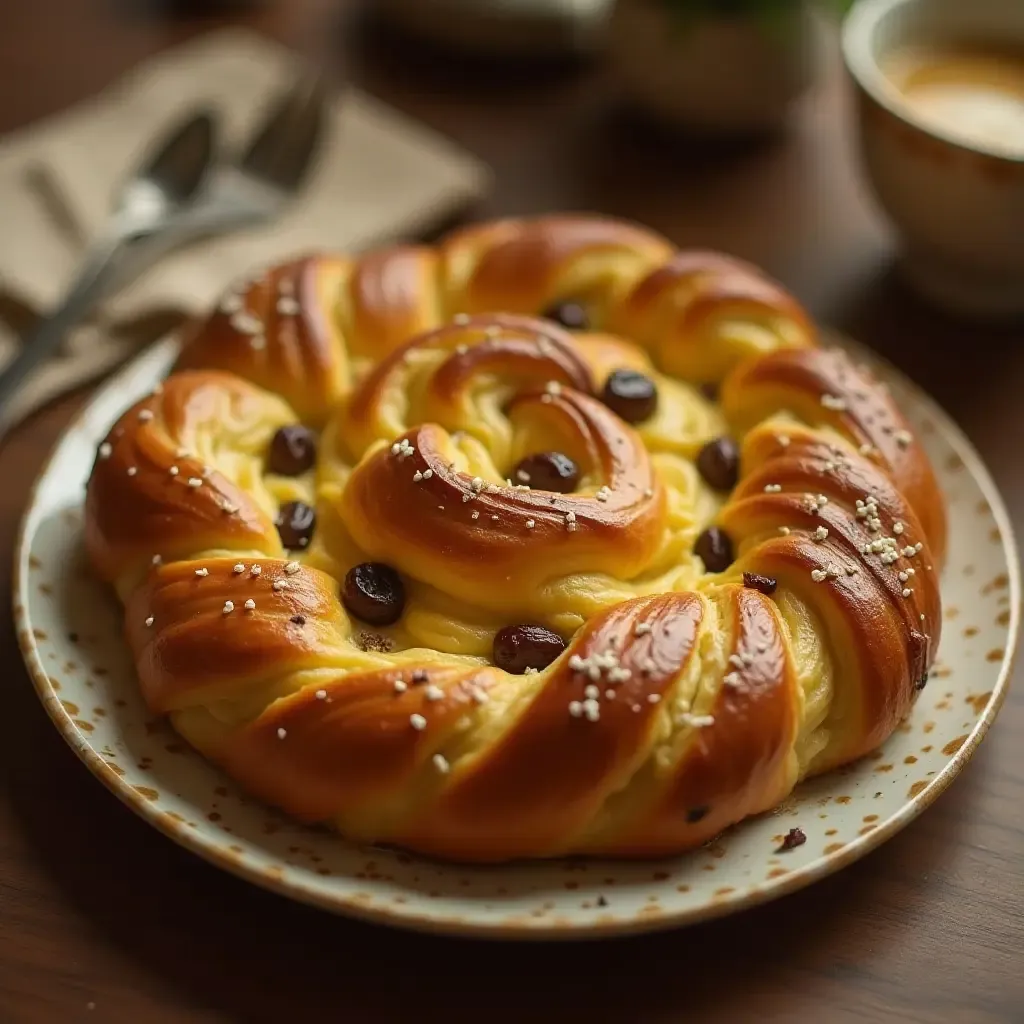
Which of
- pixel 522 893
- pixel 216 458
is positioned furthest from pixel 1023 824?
pixel 216 458

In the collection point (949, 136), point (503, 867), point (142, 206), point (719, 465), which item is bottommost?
point (503, 867)

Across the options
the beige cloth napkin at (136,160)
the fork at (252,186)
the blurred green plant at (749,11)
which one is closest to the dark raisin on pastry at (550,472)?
the beige cloth napkin at (136,160)

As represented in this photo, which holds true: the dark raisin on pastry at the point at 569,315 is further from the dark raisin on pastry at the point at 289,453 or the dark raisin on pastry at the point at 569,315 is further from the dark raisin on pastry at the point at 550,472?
the dark raisin on pastry at the point at 289,453

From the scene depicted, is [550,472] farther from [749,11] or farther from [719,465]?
[749,11]

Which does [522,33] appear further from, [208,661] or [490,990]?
[490,990]

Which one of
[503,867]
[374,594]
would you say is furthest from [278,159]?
[503,867]
